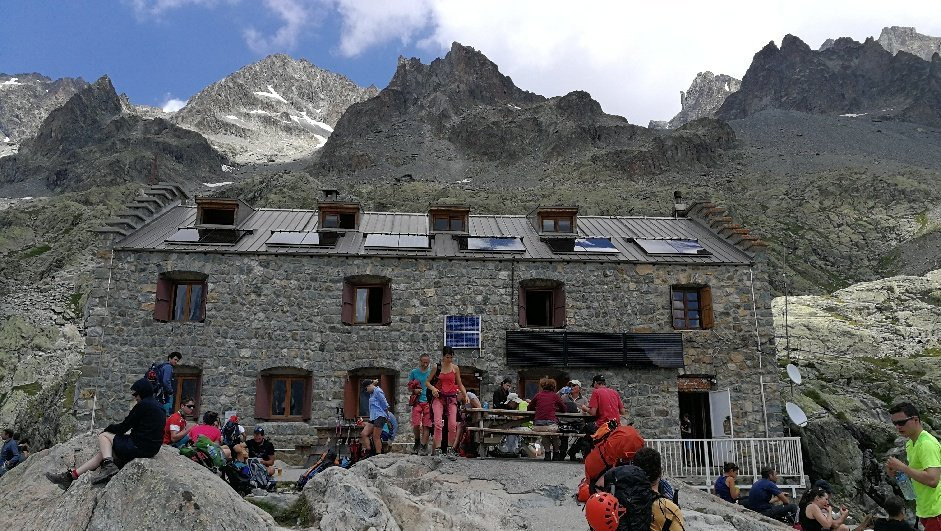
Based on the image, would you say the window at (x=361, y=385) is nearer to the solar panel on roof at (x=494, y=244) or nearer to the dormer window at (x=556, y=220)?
the solar panel on roof at (x=494, y=244)

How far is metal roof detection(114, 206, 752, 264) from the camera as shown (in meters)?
23.0

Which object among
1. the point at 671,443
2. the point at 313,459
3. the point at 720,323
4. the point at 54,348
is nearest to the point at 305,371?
the point at 313,459

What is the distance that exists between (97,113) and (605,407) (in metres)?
181

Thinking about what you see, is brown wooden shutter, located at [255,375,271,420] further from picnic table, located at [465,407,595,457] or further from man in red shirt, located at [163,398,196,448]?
picnic table, located at [465,407,595,457]

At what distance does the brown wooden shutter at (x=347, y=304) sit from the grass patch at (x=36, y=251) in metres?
71.5

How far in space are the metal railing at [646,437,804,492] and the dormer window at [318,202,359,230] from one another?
12.7 metres

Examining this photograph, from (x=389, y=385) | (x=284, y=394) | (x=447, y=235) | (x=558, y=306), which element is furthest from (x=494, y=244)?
(x=284, y=394)

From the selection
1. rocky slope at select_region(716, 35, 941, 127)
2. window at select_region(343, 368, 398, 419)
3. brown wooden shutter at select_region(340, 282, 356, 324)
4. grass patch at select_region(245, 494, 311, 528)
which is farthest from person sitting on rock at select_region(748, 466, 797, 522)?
rocky slope at select_region(716, 35, 941, 127)

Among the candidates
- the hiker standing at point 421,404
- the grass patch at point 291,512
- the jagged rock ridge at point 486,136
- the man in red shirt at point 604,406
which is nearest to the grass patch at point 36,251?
the jagged rock ridge at point 486,136

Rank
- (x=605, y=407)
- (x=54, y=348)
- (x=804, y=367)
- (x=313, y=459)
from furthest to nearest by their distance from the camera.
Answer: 1. (x=54, y=348)
2. (x=804, y=367)
3. (x=313, y=459)
4. (x=605, y=407)

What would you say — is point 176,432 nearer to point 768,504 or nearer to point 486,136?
point 768,504

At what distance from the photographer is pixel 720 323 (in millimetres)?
23125

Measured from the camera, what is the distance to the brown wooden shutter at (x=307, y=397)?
846 inches

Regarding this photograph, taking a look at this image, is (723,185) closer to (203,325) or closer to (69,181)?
(203,325)
